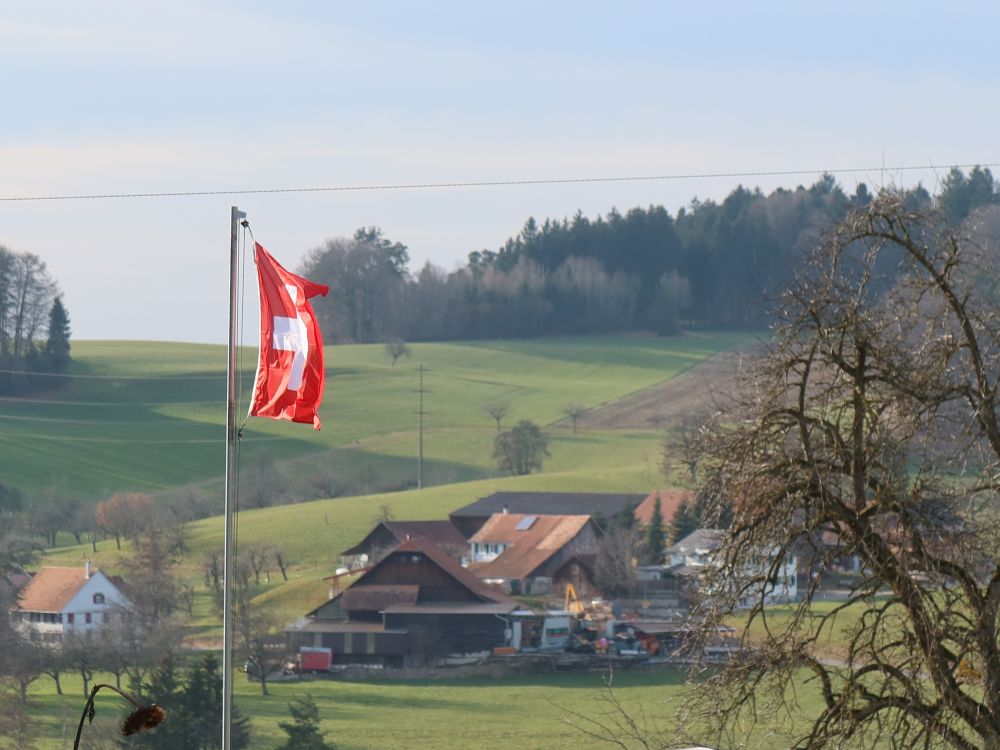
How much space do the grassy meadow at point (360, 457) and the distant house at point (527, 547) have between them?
3246 mm

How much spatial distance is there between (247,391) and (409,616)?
37.4m

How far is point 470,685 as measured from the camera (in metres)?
50.3

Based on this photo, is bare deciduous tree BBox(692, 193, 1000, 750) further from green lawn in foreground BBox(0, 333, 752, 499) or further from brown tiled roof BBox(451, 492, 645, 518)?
brown tiled roof BBox(451, 492, 645, 518)

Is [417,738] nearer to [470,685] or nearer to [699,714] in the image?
[470,685]

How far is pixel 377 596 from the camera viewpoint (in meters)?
62.2

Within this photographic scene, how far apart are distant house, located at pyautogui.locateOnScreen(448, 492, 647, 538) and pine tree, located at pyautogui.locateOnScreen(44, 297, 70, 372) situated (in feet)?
131

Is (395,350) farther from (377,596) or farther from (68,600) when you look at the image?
(68,600)

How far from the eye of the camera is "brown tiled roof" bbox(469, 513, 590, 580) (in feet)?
239

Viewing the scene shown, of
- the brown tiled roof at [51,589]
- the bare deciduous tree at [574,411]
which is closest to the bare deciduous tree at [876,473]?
the brown tiled roof at [51,589]

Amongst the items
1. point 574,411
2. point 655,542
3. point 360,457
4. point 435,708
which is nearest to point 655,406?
point 574,411

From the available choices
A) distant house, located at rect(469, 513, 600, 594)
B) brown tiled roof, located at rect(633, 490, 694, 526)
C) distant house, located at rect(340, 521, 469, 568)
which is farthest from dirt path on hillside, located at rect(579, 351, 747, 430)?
distant house, located at rect(340, 521, 469, 568)

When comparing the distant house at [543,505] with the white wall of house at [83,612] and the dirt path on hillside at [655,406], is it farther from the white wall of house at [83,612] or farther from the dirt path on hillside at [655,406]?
the white wall of house at [83,612]

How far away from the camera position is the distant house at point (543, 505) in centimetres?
7831

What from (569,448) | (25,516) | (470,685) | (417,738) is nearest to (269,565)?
(25,516)
